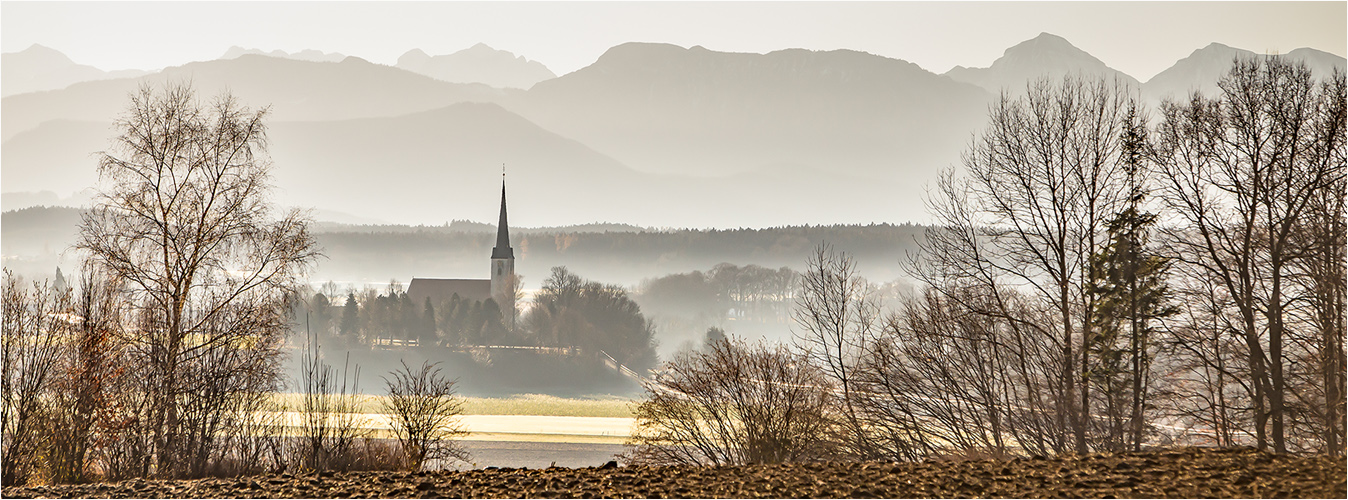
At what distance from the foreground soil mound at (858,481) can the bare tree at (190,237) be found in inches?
166

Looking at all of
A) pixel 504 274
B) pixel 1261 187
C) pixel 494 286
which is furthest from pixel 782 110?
pixel 1261 187

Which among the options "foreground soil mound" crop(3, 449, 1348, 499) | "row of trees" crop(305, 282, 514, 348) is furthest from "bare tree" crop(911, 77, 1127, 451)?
"row of trees" crop(305, 282, 514, 348)

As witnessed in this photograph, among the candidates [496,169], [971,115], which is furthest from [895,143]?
[496,169]

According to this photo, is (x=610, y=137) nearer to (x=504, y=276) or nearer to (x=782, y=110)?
(x=782, y=110)

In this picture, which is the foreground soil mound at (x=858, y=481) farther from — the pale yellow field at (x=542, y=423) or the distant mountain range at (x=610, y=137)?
the distant mountain range at (x=610, y=137)

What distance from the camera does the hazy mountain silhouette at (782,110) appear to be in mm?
65938

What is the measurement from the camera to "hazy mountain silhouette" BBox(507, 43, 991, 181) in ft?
216

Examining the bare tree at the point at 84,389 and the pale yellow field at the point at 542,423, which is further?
the pale yellow field at the point at 542,423

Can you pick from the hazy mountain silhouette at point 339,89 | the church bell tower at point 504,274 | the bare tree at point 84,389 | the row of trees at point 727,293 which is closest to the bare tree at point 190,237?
the bare tree at point 84,389

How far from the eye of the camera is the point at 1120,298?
456 inches

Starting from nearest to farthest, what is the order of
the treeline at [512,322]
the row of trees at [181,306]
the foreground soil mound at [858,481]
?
1. the foreground soil mound at [858,481]
2. the row of trees at [181,306]
3. the treeline at [512,322]

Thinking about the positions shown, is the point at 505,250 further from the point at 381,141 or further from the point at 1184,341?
the point at 1184,341

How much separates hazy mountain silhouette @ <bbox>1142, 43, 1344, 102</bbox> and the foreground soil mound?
21.1ft

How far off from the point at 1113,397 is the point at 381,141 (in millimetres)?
104650
